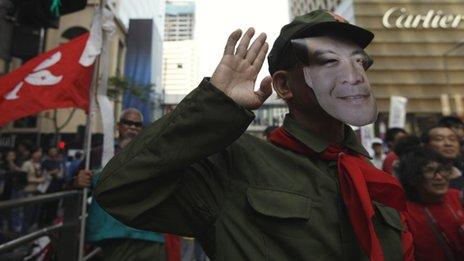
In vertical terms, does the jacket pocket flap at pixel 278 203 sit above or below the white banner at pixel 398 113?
below

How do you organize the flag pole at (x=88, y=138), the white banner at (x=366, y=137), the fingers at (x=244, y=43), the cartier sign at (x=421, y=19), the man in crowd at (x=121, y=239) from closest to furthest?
the fingers at (x=244, y=43)
the man in crowd at (x=121, y=239)
the flag pole at (x=88, y=138)
the white banner at (x=366, y=137)
the cartier sign at (x=421, y=19)

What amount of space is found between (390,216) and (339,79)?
1.59 feet

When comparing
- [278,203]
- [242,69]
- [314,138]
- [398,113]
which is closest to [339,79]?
[314,138]

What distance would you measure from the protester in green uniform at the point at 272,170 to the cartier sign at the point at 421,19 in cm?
2933

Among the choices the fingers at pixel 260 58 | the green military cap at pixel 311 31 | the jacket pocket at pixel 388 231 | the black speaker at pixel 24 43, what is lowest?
the jacket pocket at pixel 388 231

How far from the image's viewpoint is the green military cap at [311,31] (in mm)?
1354

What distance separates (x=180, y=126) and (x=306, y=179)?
0.43 meters

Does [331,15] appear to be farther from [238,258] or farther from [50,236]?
[50,236]

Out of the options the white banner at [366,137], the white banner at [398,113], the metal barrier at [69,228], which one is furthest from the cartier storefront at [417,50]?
the metal barrier at [69,228]

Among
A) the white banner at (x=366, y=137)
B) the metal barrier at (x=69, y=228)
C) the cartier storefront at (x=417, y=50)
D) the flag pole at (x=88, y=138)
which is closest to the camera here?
the flag pole at (x=88, y=138)

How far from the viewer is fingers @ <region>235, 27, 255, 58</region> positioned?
3.96 ft

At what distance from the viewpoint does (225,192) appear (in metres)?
1.22

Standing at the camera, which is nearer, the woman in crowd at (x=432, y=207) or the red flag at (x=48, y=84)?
the woman in crowd at (x=432, y=207)

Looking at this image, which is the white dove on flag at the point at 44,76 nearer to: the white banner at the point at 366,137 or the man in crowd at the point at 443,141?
the man in crowd at the point at 443,141
